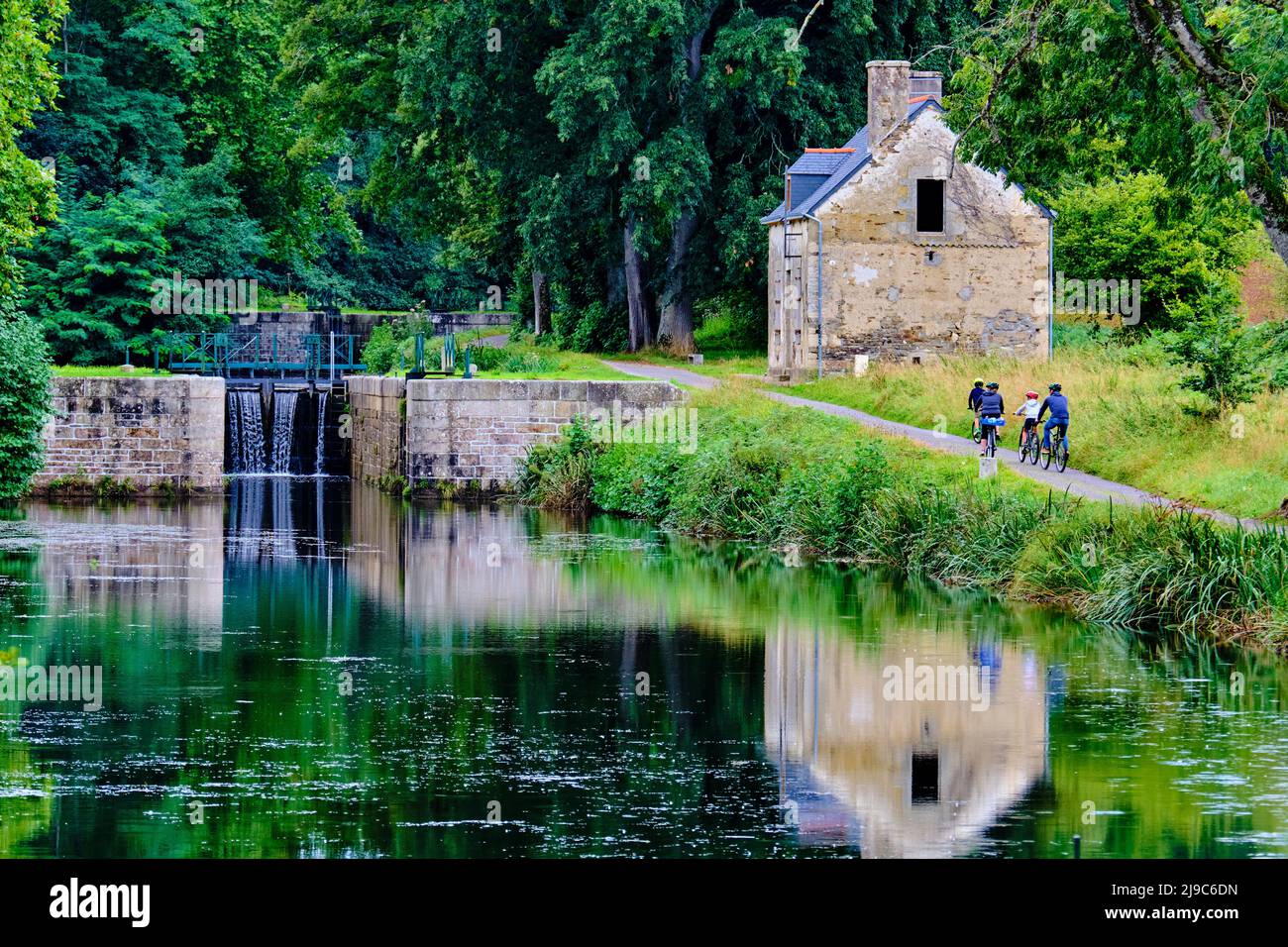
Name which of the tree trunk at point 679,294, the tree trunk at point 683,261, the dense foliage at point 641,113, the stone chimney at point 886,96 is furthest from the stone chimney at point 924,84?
the tree trunk at point 679,294

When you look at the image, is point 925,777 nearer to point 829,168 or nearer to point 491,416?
point 491,416

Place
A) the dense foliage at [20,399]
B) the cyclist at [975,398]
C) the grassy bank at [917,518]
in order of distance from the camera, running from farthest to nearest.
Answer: the cyclist at [975,398] < the dense foliage at [20,399] < the grassy bank at [917,518]

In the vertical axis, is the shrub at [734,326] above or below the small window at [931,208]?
below

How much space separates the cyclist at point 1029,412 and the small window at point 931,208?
12.1 m

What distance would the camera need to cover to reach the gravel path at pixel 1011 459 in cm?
2367

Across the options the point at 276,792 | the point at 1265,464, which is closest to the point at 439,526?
the point at 1265,464

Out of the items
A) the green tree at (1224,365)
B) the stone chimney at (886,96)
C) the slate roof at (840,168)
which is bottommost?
the green tree at (1224,365)

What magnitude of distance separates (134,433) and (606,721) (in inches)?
860

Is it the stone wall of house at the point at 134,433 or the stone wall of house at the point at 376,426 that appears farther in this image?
the stone wall of house at the point at 376,426

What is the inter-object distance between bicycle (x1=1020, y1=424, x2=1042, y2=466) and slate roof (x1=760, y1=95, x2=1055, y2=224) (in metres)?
13.4

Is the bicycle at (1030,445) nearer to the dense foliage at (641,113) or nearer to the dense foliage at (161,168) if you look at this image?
the dense foliage at (641,113)

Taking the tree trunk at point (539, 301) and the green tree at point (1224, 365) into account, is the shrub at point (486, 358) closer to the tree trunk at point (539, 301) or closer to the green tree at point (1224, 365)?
the tree trunk at point (539, 301)

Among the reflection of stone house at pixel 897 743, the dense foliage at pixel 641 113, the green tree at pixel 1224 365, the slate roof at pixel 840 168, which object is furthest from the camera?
the dense foliage at pixel 641 113

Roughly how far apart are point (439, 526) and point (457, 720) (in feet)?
51.0
